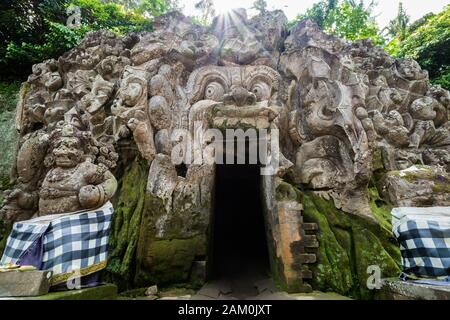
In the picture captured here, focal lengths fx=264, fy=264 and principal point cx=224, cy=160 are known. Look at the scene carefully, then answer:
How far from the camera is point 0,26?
7.50m

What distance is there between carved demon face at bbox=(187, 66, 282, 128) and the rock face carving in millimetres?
24

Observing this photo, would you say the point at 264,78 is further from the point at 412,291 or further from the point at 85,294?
the point at 85,294

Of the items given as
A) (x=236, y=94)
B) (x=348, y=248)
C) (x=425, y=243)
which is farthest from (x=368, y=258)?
(x=236, y=94)

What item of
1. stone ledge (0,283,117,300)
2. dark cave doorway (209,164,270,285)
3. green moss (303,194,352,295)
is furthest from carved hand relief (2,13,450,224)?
dark cave doorway (209,164,270,285)

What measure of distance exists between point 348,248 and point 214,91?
11.5 ft

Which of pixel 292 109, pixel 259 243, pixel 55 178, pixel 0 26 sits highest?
pixel 0 26

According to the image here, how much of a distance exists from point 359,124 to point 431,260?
8.59 ft

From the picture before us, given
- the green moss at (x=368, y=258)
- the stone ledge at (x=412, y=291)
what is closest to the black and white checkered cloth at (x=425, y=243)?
the stone ledge at (x=412, y=291)

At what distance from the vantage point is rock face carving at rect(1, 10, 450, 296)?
12.6ft

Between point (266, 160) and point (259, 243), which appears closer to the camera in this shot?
point (266, 160)

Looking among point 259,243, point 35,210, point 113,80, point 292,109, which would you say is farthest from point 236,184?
point 35,210

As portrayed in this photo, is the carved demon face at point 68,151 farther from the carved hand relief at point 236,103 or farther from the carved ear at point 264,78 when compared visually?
the carved ear at point 264,78

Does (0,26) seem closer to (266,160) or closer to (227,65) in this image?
(227,65)

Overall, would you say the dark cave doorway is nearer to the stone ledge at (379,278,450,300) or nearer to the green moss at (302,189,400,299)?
the green moss at (302,189,400,299)
